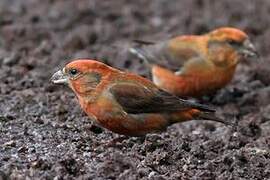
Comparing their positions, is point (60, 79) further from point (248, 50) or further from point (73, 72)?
point (248, 50)

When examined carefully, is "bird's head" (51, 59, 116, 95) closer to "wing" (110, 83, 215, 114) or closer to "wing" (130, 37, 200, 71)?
"wing" (110, 83, 215, 114)

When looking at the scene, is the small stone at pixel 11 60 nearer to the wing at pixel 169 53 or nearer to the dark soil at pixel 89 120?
the dark soil at pixel 89 120

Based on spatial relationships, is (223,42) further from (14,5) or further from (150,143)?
(14,5)

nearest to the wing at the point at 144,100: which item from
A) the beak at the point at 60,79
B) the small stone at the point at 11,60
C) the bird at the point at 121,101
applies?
the bird at the point at 121,101

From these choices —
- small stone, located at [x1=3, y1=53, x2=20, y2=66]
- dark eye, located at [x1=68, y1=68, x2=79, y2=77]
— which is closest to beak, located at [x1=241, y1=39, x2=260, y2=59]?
small stone, located at [x1=3, y1=53, x2=20, y2=66]

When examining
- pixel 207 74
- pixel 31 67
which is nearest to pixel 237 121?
pixel 207 74

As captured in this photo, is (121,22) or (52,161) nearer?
(52,161)
